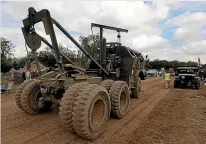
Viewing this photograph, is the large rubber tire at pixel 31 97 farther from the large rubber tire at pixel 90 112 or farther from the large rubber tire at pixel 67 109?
the large rubber tire at pixel 90 112

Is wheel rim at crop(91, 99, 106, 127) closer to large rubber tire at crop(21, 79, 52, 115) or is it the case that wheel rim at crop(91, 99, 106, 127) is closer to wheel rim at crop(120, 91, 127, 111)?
wheel rim at crop(120, 91, 127, 111)

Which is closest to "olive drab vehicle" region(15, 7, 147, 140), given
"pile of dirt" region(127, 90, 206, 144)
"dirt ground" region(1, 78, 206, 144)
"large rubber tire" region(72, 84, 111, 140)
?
"large rubber tire" region(72, 84, 111, 140)

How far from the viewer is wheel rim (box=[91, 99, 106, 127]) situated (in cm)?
536

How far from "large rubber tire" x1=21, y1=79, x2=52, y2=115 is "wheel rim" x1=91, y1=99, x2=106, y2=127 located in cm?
261

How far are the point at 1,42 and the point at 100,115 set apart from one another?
4136cm

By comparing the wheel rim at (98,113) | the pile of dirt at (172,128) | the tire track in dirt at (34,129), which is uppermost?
the wheel rim at (98,113)

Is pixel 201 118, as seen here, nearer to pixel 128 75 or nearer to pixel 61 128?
pixel 128 75

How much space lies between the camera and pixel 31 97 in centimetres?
711

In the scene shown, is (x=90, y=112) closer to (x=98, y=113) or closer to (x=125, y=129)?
(x=98, y=113)

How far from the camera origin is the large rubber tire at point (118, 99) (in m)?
6.84

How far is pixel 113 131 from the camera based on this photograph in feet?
18.9

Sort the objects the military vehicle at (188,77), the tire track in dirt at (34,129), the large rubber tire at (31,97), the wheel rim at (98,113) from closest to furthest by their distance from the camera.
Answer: the tire track in dirt at (34,129)
the wheel rim at (98,113)
the large rubber tire at (31,97)
the military vehicle at (188,77)

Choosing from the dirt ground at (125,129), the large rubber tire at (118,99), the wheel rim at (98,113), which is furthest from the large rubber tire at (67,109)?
the large rubber tire at (118,99)

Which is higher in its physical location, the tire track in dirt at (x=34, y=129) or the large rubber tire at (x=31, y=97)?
the large rubber tire at (x=31, y=97)
